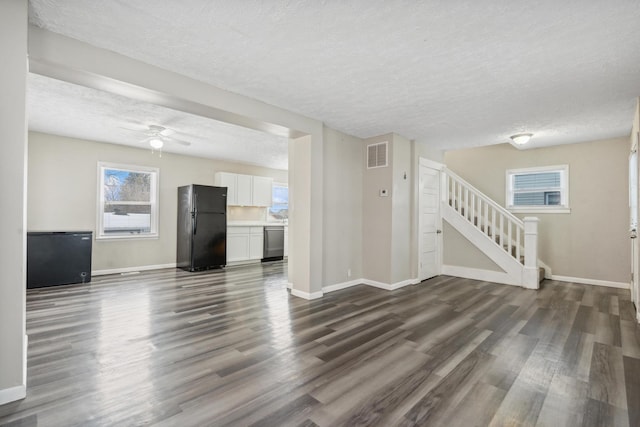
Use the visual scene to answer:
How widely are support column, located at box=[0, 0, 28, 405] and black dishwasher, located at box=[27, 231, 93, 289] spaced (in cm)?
366

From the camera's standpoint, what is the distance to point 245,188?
25.0 ft

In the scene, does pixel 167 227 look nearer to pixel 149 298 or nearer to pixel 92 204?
pixel 92 204

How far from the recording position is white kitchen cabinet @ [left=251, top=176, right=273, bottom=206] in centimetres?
779

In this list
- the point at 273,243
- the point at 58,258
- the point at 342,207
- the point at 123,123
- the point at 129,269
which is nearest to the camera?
the point at 123,123

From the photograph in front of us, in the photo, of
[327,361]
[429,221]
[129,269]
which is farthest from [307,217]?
[129,269]

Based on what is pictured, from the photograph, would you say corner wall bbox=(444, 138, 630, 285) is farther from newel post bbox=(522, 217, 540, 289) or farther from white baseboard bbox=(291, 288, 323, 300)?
white baseboard bbox=(291, 288, 323, 300)

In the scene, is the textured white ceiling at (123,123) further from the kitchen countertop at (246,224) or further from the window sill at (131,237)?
A: the window sill at (131,237)

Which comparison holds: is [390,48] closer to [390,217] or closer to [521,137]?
[390,217]

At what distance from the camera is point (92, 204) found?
223 inches

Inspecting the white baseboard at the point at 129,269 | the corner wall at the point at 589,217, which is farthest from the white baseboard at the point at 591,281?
the white baseboard at the point at 129,269

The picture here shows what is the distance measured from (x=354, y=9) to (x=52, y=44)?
230 centimetres

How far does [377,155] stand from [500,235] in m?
2.71

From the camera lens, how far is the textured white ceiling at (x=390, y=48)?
201 cm

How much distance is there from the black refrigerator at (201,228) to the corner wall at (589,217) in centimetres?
489
